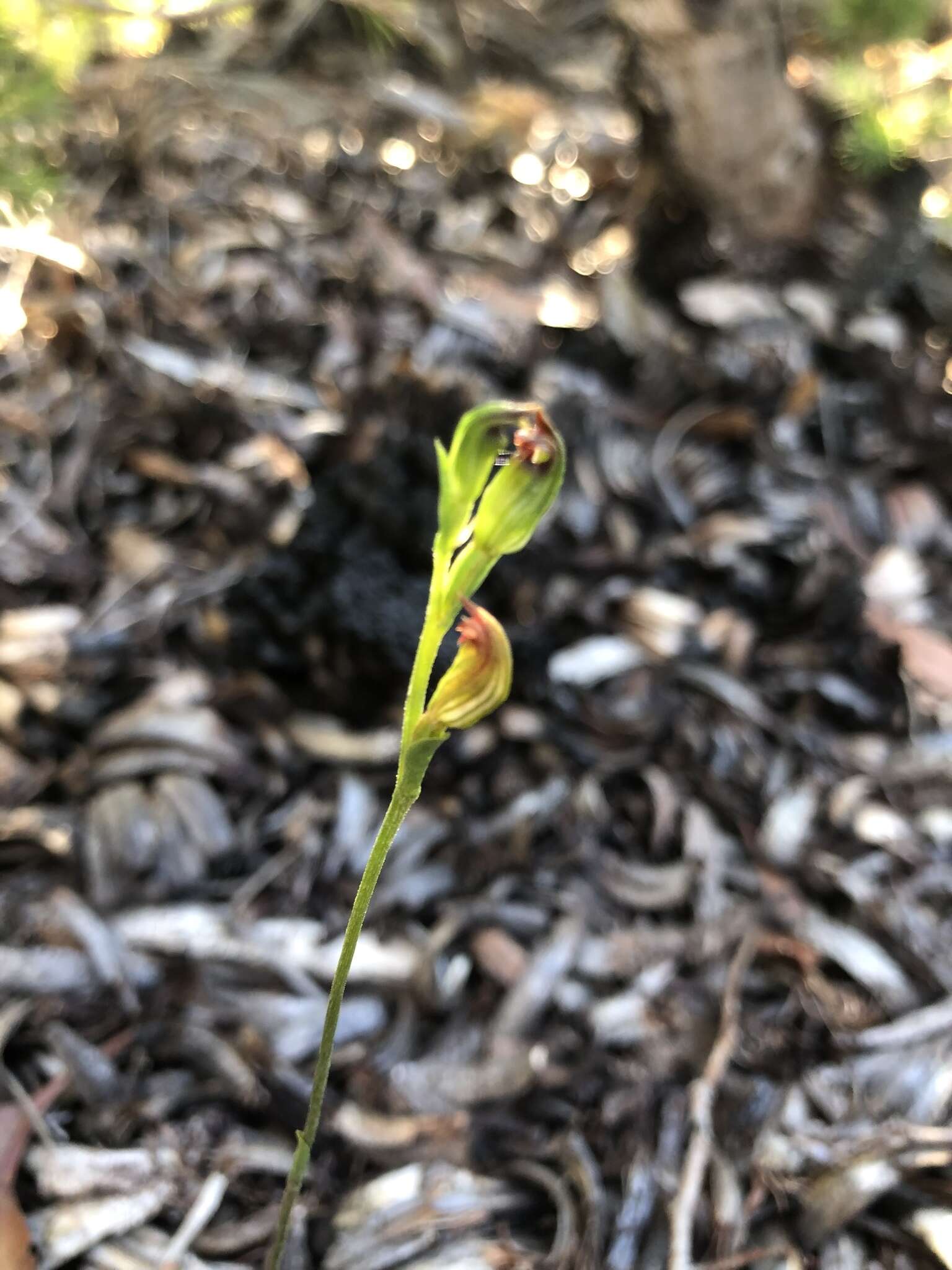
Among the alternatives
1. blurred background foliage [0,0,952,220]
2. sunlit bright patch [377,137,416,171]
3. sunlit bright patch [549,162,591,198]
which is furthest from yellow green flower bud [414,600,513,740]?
sunlit bright patch [377,137,416,171]

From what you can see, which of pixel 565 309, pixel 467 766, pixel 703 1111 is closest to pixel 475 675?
pixel 703 1111

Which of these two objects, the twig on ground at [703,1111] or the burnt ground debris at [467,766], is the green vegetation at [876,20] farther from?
the twig on ground at [703,1111]

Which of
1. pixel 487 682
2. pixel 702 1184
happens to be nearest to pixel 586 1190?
pixel 702 1184

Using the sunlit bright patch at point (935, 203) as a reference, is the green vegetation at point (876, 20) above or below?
above

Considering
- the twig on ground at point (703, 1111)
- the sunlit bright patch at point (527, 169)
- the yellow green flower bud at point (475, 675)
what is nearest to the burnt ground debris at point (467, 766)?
the twig on ground at point (703, 1111)

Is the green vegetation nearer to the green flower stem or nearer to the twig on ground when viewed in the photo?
the twig on ground

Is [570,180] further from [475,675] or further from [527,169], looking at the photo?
[475,675]
